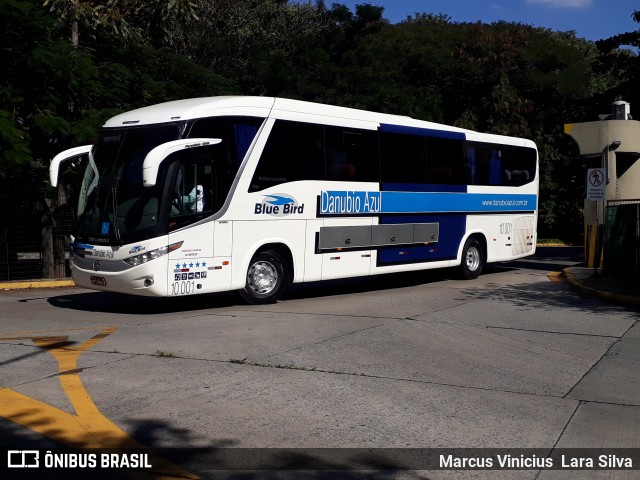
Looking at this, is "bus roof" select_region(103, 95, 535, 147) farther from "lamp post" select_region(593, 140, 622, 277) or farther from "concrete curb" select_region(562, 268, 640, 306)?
"lamp post" select_region(593, 140, 622, 277)

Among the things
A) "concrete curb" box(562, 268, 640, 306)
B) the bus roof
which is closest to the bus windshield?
the bus roof

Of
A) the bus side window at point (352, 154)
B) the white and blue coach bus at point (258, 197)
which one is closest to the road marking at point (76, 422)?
the white and blue coach bus at point (258, 197)

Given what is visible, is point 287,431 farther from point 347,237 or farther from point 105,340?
point 347,237

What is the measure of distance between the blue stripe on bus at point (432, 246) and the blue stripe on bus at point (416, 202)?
0.54 ft

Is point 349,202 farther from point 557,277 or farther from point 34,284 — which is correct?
point 34,284

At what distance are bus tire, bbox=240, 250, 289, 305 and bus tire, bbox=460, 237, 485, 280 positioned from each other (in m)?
5.92

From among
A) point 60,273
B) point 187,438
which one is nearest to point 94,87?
point 60,273

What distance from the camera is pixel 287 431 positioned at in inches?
238

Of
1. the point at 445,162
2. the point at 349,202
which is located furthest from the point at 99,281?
the point at 445,162

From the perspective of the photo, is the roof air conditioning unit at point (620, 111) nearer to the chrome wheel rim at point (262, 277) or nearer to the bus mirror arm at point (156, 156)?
the chrome wheel rim at point (262, 277)

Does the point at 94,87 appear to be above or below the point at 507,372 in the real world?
above

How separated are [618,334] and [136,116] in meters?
8.24

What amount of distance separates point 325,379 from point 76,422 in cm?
257

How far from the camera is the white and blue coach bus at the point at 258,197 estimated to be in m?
12.2
